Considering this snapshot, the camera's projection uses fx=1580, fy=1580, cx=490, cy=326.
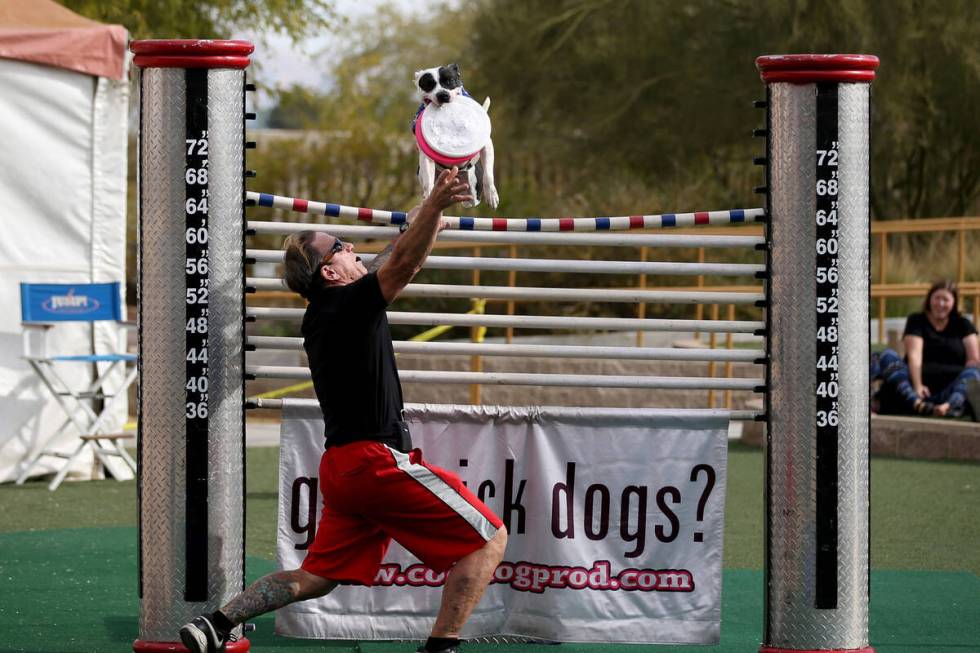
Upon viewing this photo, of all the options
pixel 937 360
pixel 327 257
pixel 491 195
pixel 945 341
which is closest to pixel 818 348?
pixel 491 195

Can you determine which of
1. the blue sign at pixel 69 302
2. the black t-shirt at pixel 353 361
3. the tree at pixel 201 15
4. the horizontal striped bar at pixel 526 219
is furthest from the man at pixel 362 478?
the tree at pixel 201 15

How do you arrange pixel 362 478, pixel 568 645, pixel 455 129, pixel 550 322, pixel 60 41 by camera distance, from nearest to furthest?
1. pixel 362 478
2. pixel 455 129
3. pixel 550 322
4. pixel 568 645
5. pixel 60 41

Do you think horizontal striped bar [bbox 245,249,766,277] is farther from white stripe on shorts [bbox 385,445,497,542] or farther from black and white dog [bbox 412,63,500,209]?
white stripe on shorts [bbox 385,445,497,542]

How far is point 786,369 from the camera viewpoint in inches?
225

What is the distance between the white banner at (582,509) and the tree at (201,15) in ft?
41.4

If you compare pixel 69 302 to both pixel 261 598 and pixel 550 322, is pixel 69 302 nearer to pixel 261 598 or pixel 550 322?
pixel 550 322

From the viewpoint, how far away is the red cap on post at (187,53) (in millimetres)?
5703

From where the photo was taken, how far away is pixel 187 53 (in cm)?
571

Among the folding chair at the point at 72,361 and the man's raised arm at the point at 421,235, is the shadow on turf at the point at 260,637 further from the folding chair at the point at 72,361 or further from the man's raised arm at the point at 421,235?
the folding chair at the point at 72,361

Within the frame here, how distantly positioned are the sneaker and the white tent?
641 centimetres

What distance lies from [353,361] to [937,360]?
8880 mm

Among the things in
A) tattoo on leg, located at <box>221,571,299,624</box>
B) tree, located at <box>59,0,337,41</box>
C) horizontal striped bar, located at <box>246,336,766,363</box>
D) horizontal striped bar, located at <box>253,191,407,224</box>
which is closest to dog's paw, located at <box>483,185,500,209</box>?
horizontal striped bar, located at <box>253,191,407,224</box>

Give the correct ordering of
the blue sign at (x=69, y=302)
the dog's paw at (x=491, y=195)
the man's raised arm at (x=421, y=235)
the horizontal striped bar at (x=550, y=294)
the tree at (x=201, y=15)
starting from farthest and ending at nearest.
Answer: the tree at (x=201, y=15)
the blue sign at (x=69, y=302)
the horizontal striped bar at (x=550, y=294)
the dog's paw at (x=491, y=195)
the man's raised arm at (x=421, y=235)

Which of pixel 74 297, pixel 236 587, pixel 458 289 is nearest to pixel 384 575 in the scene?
pixel 236 587
